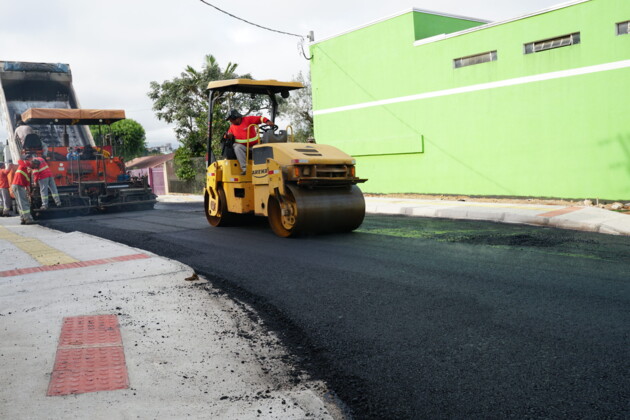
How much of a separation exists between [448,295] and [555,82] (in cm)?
1126

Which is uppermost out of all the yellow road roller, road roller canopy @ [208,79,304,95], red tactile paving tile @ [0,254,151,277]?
road roller canopy @ [208,79,304,95]

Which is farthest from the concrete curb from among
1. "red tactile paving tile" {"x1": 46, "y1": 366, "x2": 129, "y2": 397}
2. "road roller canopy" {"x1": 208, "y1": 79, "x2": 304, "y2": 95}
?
"red tactile paving tile" {"x1": 46, "y1": 366, "x2": 129, "y2": 397}

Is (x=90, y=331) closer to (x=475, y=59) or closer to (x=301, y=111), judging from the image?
(x=475, y=59)

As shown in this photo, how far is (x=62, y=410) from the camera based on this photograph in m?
3.01

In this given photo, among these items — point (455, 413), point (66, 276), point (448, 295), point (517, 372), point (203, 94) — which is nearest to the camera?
point (455, 413)

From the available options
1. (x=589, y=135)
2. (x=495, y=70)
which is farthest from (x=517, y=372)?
(x=495, y=70)

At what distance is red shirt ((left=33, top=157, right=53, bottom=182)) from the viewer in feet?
49.7

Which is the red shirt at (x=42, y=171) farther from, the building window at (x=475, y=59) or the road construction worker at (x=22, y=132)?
the building window at (x=475, y=59)

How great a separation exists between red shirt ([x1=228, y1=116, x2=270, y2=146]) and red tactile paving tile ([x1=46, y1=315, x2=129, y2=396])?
5851 millimetres

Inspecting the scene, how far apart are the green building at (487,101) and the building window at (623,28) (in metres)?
0.02

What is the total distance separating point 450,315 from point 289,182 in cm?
498

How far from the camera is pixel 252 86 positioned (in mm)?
10367

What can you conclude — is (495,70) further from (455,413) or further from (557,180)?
(455,413)

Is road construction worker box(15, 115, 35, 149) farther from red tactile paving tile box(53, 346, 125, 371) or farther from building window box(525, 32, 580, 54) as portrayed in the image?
building window box(525, 32, 580, 54)
